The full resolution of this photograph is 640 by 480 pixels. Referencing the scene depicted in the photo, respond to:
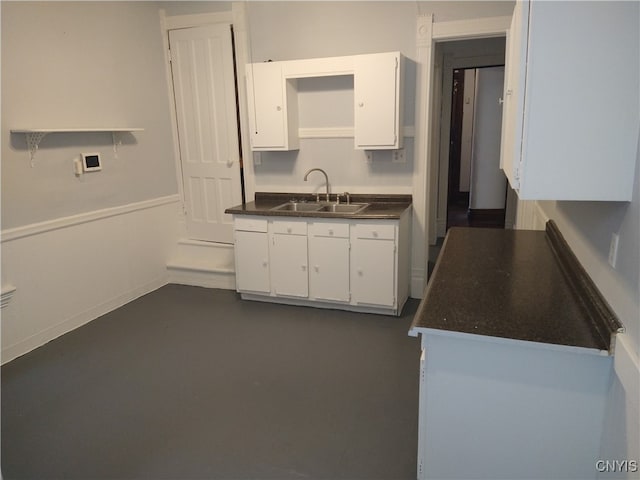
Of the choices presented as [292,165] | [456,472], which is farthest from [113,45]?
[456,472]

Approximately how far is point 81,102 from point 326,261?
7.65 ft

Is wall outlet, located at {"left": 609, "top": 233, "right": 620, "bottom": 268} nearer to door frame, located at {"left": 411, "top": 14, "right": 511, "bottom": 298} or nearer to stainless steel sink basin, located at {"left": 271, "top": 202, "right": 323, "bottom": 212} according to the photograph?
door frame, located at {"left": 411, "top": 14, "right": 511, "bottom": 298}

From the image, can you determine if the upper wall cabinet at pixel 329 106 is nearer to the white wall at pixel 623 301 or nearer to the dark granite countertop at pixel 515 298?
the dark granite countertop at pixel 515 298

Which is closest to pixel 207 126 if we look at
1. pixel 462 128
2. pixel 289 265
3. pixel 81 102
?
pixel 81 102

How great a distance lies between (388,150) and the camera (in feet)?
12.4

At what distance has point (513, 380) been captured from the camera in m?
1.47

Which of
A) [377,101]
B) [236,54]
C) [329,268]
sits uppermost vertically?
[236,54]

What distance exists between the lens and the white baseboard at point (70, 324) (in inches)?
119

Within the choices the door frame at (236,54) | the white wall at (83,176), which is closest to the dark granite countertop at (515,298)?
the door frame at (236,54)

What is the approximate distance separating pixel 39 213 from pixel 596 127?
3.44 meters

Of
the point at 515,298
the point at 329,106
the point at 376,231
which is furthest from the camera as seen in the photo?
the point at 329,106

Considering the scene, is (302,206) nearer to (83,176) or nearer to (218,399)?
(83,176)

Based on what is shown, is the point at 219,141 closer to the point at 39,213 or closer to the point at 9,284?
the point at 39,213

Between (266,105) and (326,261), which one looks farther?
(266,105)
